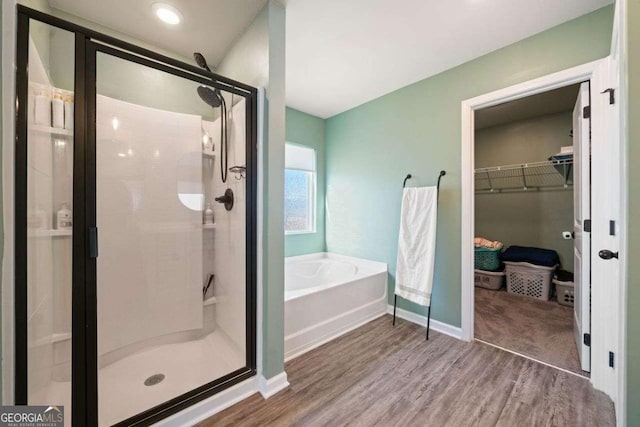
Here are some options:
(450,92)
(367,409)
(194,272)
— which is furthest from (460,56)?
(194,272)

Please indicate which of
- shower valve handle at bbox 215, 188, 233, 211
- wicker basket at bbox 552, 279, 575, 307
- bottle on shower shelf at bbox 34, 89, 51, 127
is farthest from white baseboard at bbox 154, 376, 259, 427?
wicker basket at bbox 552, 279, 575, 307

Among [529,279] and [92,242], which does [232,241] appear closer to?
[92,242]

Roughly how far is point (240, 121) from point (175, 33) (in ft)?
3.08

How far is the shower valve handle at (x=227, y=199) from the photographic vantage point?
6.03 ft

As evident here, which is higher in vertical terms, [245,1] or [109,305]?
[245,1]

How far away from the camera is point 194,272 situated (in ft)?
6.68

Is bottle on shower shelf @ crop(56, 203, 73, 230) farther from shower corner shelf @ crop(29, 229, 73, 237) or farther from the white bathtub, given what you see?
the white bathtub

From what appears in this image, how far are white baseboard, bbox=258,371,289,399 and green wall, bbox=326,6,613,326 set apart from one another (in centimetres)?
153

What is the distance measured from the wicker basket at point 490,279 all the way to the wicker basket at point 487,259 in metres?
0.06

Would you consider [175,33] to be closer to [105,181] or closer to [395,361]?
[105,181]

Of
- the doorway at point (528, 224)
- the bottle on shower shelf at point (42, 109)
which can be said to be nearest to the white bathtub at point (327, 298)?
the doorway at point (528, 224)

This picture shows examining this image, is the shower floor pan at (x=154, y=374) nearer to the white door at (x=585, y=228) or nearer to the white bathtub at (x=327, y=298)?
the white bathtub at (x=327, y=298)

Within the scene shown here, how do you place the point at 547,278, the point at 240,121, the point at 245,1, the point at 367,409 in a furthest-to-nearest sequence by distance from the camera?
the point at 547,278 → the point at 240,121 → the point at 245,1 → the point at 367,409

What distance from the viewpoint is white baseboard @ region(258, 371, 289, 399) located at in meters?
1.53
